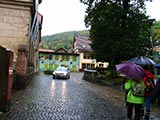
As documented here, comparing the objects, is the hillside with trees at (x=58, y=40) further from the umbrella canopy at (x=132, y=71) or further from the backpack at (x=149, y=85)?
the umbrella canopy at (x=132, y=71)

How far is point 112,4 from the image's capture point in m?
25.4

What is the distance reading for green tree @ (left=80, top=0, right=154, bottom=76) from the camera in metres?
24.6

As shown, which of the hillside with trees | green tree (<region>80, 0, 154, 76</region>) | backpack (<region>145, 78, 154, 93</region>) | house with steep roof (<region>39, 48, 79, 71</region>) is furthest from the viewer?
the hillside with trees

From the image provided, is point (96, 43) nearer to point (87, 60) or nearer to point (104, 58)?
point (104, 58)

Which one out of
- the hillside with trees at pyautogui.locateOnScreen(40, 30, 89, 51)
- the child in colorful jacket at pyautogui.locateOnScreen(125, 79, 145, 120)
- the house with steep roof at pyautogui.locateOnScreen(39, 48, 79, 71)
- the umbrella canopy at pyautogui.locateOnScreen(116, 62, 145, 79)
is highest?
the hillside with trees at pyautogui.locateOnScreen(40, 30, 89, 51)

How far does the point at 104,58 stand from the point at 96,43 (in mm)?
1594

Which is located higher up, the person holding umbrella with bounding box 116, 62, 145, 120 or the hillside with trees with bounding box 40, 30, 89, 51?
the hillside with trees with bounding box 40, 30, 89, 51

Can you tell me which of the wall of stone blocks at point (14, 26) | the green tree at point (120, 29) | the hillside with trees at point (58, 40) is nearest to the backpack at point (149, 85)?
the wall of stone blocks at point (14, 26)

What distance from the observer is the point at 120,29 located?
2478 cm

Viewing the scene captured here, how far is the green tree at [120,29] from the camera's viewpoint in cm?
2458

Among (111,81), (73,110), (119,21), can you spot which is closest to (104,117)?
(73,110)

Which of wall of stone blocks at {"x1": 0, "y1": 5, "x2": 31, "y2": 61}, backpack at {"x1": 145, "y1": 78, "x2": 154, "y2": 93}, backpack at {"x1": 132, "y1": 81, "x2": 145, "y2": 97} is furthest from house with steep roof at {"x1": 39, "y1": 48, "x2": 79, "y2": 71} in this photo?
backpack at {"x1": 132, "y1": 81, "x2": 145, "y2": 97}

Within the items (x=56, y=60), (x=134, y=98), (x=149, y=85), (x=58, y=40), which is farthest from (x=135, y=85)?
(x=58, y=40)

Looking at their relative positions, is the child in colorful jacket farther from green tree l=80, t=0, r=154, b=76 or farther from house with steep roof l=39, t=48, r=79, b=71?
house with steep roof l=39, t=48, r=79, b=71
